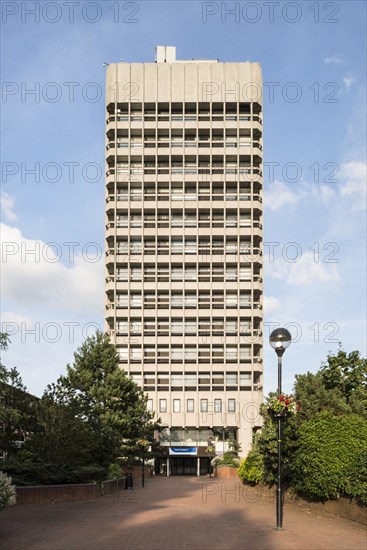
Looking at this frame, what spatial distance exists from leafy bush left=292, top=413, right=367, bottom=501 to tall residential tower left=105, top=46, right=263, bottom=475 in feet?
233

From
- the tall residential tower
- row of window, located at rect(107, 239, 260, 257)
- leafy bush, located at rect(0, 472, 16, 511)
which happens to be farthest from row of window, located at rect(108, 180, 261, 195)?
leafy bush, located at rect(0, 472, 16, 511)

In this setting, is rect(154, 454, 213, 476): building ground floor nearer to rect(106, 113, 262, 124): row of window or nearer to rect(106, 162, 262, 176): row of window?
rect(106, 162, 262, 176): row of window

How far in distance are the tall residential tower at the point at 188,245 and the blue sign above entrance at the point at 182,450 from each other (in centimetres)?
19

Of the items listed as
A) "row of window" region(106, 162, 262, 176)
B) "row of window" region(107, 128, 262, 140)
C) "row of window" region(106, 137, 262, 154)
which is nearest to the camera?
"row of window" region(106, 162, 262, 176)

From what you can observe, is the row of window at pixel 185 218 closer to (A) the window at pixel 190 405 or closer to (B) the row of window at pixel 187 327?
(B) the row of window at pixel 187 327

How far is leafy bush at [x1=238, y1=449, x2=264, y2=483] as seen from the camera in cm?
3383

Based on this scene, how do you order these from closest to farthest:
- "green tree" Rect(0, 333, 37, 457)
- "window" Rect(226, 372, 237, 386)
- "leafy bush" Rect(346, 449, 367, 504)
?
"leafy bush" Rect(346, 449, 367, 504), "green tree" Rect(0, 333, 37, 457), "window" Rect(226, 372, 237, 386)

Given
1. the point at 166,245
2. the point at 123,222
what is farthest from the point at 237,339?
the point at 123,222

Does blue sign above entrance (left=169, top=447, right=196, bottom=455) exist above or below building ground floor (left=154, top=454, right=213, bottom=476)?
above

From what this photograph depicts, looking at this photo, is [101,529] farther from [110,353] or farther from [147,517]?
[110,353]

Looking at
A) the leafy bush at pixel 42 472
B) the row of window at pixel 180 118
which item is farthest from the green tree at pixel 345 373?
the row of window at pixel 180 118

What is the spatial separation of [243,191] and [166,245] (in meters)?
15.1

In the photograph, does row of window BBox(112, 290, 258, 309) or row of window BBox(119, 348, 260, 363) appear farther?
row of window BBox(112, 290, 258, 309)

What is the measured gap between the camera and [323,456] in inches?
906
